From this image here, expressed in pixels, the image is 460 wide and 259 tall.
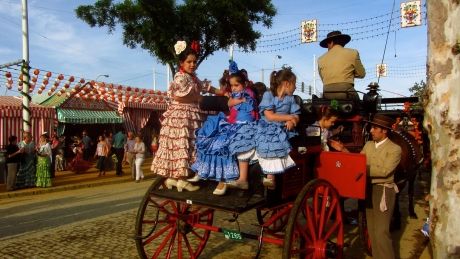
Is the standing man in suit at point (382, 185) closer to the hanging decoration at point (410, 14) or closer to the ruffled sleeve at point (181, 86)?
the ruffled sleeve at point (181, 86)

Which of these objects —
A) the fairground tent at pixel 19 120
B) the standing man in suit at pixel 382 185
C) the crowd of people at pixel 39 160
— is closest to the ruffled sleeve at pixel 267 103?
the standing man in suit at pixel 382 185

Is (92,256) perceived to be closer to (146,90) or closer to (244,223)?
(244,223)

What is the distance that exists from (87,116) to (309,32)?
480 inches

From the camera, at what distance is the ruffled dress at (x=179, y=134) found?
15.6 ft

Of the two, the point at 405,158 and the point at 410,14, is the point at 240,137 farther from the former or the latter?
the point at 410,14

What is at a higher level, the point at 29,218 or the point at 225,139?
the point at 225,139

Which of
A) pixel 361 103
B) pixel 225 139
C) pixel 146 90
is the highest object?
pixel 146 90

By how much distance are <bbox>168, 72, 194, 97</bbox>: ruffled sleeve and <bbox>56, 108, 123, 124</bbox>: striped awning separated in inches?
651

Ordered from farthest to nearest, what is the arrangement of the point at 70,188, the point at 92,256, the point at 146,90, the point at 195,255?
the point at 146,90
the point at 70,188
the point at 92,256
the point at 195,255

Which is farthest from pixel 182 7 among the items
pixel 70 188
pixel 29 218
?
pixel 29 218

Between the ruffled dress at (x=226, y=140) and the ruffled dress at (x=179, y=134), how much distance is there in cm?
20

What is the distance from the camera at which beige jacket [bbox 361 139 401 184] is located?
4.89m

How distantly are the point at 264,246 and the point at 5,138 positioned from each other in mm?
14689

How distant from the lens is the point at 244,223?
7816mm
